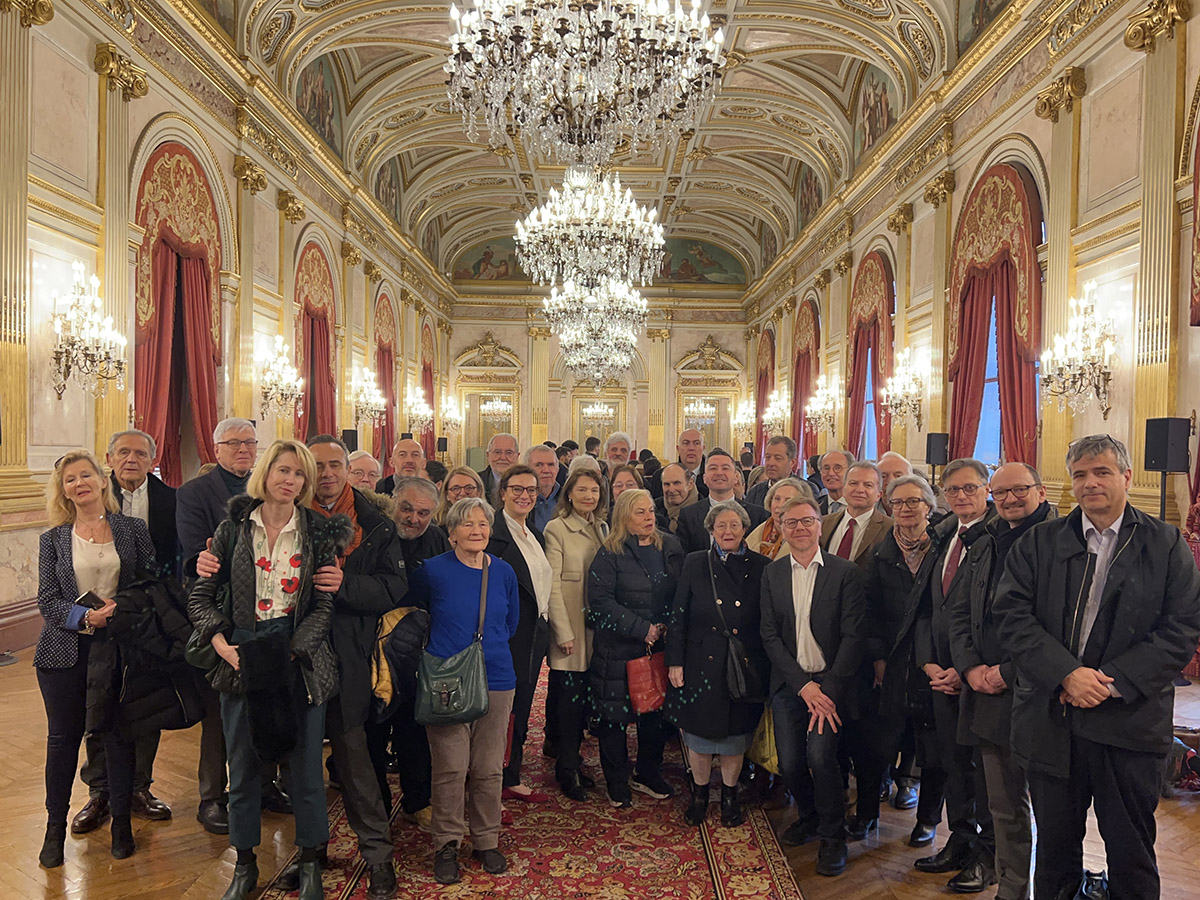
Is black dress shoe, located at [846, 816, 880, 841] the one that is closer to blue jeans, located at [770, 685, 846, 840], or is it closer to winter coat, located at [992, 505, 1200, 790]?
blue jeans, located at [770, 685, 846, 840]

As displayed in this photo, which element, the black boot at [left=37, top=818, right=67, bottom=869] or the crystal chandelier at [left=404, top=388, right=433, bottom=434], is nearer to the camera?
the black boot at [left=37, top=818, right=67, bottom=869]

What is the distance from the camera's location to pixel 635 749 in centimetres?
508

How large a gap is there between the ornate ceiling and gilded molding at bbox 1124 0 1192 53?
9.41 ft

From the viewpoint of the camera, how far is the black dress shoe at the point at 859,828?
385 cm

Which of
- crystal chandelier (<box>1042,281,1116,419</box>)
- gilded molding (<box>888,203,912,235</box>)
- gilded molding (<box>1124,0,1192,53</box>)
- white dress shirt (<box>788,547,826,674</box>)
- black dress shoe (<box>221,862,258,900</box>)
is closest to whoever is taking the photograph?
black dress shoe (<box>221,862,258,900</box>)

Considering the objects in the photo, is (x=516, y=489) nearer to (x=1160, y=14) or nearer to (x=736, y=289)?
(x=1160, y=14)

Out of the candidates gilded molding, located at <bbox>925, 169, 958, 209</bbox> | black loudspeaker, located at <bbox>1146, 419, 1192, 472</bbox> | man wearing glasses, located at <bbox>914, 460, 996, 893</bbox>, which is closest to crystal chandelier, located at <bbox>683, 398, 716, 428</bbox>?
gilded molding, located at <bbox>925, 169, 958, 209</bbox>

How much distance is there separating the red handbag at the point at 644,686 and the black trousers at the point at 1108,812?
5.51 feet

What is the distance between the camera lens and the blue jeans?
3607mm

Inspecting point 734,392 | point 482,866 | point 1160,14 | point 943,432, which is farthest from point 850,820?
point 734,392

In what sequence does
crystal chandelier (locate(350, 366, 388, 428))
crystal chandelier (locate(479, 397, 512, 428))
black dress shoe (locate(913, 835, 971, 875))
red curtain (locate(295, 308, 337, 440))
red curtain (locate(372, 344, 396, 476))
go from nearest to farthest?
black dress shoe (locate(913, 835, 971, 875)) < red curtain (locate(295, 308, 337, 440)) < crystal chandelier (locate(350, 366, 388, 428)) < red curtain (locate(372, 344, 396, 476)) < crystal chandelier (locate(479, 397, 512, 428))

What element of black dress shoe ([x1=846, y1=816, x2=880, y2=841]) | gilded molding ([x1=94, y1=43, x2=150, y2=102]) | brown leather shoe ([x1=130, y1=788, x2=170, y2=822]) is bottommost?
black dress shoe ([x1=846, y1=816, x2=880, y2=841])

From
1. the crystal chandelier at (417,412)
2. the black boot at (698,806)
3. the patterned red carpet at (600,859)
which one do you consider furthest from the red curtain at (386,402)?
the black boot at (698,806)

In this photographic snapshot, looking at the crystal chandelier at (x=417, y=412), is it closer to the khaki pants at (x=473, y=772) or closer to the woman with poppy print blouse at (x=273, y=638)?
the khaki pants at (x=473, y=772)
